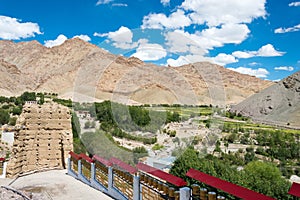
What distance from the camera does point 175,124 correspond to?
12.9 m

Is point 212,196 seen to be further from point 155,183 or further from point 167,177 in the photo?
point 155,183

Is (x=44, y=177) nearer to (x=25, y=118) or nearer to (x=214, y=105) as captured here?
(x=25, y=118)

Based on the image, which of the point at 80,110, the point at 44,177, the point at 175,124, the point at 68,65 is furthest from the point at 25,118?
the point at 68,65

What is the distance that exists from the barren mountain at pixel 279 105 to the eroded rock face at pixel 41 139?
133 feet

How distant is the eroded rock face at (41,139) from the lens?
28.8ft

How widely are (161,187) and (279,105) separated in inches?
2011

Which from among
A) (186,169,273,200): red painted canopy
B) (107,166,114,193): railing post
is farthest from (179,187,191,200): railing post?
(107,166,114,193): railing post

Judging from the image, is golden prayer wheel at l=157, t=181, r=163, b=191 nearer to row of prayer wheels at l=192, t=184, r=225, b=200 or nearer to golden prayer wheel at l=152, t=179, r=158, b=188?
golden prayer wheel at l=152, t=179, r=158, b=188

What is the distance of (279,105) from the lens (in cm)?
5125

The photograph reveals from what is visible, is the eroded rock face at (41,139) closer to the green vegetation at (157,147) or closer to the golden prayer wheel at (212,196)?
the green vegetation at (157,147)

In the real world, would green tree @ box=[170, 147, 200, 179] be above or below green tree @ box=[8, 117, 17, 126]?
below

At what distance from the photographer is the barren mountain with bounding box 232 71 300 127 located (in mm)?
46344

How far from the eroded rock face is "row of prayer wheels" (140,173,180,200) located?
4542 millimetres

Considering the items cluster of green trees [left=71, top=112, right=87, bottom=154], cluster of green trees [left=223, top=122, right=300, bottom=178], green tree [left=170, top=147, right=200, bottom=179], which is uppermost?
cluster of green trees [left=71, top=112, right=87, bottom=154]
